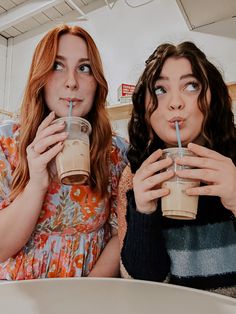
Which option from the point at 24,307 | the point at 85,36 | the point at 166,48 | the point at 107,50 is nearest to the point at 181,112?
the point at 166,48

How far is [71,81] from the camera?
1109mm

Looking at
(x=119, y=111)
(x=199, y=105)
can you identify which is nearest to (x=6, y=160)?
(x=199, y=105)

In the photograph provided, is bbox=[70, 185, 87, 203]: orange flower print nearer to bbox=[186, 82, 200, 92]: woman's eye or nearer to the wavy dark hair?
the wavy dark hair

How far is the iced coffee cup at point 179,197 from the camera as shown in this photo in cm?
80

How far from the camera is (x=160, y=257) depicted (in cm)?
96

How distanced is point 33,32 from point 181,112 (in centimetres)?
408

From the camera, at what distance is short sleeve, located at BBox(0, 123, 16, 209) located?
1.16 m

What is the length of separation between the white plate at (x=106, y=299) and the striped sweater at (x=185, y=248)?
200 millimetres

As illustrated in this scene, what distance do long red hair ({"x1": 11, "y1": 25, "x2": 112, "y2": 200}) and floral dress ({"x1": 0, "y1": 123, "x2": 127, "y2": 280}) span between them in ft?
0.17

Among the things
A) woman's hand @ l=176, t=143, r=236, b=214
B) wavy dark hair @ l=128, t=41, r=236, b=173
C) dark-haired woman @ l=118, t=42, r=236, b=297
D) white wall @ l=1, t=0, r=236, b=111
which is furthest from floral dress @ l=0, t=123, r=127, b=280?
white wall @ l=1, t=0, r=236, b=111

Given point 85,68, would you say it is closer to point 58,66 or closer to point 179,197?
point 58,66

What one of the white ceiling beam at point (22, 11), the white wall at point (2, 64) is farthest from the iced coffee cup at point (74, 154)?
the white wall at point (2, 64)

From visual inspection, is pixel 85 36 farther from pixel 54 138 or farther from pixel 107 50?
pixel 107 50

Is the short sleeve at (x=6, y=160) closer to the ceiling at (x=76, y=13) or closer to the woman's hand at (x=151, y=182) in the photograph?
the woman's hand at (x=151, y=182)
